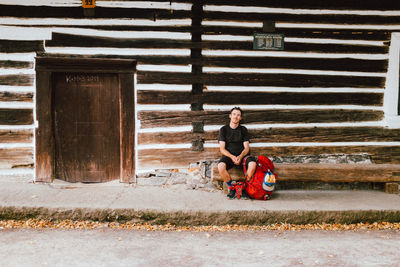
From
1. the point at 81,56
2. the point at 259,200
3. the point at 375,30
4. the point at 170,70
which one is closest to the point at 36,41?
the point at 81,56

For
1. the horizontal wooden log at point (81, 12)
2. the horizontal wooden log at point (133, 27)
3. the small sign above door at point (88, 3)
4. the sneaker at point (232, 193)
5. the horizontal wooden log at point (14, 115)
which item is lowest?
the sneaker at point (232, 193)

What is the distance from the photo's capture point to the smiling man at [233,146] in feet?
15.7

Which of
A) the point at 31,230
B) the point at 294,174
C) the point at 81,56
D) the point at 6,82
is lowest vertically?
the point at 31,230

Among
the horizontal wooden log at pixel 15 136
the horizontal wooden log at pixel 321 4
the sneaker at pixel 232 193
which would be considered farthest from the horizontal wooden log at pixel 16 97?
the sneaker at pixel 232 193

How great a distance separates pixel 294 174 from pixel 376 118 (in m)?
2.07

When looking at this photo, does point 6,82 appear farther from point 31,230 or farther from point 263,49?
point 263,49

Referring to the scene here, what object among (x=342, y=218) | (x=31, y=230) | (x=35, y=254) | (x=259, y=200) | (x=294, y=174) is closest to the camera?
(x=35, y=254)

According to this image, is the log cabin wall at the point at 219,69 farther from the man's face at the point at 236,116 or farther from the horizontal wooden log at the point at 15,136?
the man's face at the point at 236,116

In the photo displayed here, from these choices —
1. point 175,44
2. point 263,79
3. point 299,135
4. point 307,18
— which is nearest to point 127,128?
point 175,44

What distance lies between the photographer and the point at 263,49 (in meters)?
5.56

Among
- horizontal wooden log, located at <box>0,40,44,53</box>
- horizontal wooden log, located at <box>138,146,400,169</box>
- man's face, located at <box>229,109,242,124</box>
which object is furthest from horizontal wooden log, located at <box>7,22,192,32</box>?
horizontal wooden log, located at <box>138,146,400,169</box>

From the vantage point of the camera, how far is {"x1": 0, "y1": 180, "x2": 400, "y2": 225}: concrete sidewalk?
420 centimetres

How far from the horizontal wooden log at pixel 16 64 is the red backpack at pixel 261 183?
402cm

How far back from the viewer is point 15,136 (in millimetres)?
5367
